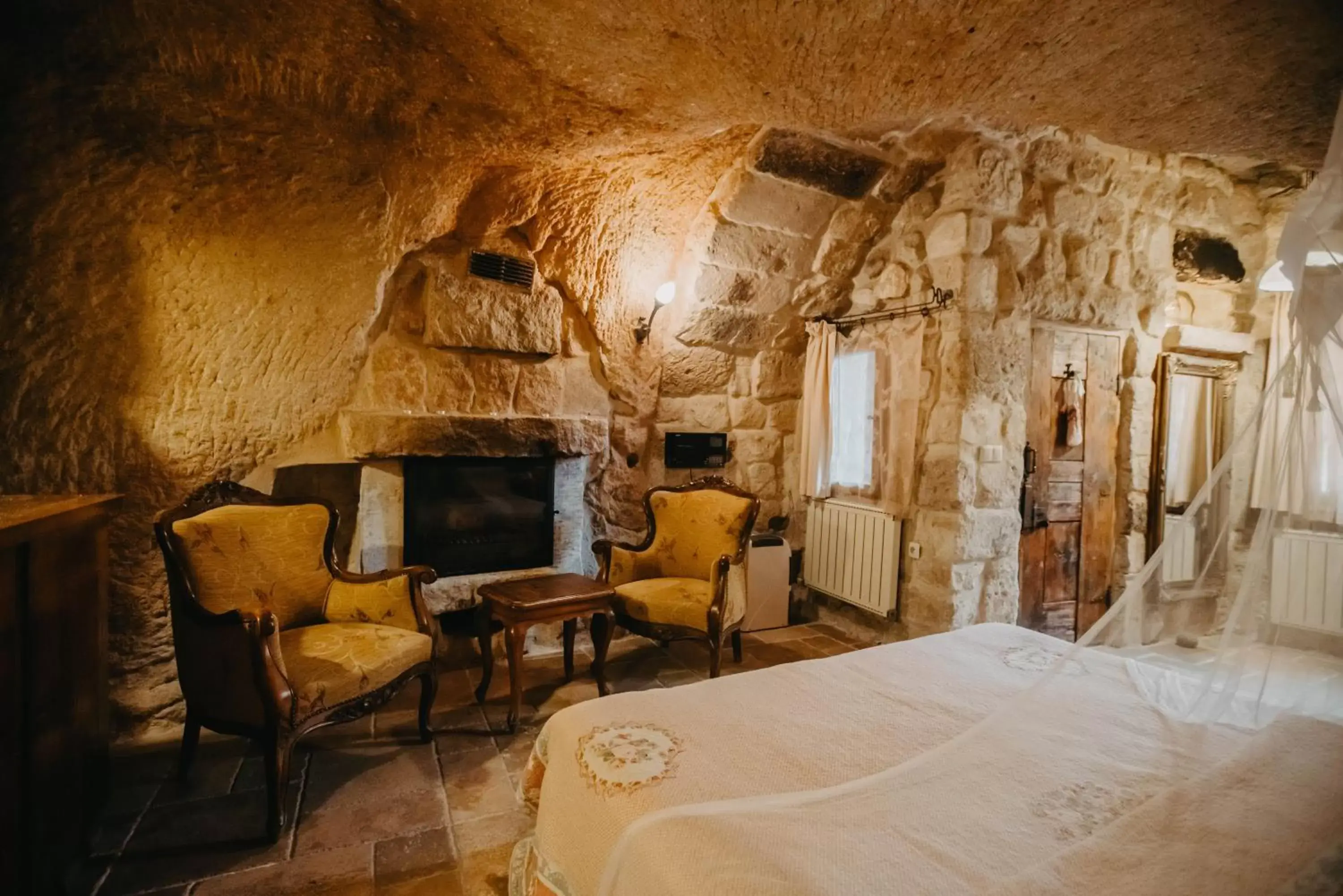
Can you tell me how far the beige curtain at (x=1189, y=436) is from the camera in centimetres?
425

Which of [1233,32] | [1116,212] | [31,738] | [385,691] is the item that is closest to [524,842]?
[385,691]

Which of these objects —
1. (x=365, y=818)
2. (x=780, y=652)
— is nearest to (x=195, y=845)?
(x=365, y=818)

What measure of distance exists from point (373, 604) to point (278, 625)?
61 cm

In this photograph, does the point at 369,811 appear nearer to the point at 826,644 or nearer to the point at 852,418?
the point at 826,644

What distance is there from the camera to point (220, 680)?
2189 millimetres

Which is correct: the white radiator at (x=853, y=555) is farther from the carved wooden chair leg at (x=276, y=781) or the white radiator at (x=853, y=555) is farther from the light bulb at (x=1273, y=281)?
the carved wooden chair leg at (x=276, y=781)

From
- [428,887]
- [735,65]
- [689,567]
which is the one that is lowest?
[428,887]

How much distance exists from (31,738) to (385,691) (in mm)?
999

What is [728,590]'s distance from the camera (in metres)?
3.29

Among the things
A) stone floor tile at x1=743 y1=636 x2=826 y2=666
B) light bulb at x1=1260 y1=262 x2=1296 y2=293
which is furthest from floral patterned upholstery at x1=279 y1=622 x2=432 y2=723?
light bulb at x1=1260 y1=262 x2=1296 y2=293

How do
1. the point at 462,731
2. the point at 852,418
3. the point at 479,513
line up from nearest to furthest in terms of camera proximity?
the point at 462,731, the point at 479,513, the point at 852,418

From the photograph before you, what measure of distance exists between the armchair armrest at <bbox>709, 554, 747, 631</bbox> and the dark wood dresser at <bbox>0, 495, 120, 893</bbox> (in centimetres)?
232

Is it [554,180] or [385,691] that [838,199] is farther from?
[385,691]

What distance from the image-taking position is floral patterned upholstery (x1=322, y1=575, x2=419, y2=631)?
2.71 m
